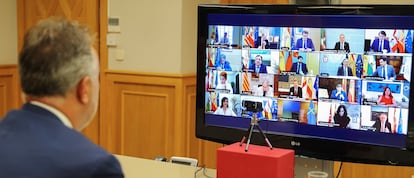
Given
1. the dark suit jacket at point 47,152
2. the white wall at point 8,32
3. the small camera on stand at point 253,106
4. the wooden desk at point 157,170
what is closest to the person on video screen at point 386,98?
the small camera on stand at point 253,106

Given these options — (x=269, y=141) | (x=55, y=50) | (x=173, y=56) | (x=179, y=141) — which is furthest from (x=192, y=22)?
(x=55, y=50)

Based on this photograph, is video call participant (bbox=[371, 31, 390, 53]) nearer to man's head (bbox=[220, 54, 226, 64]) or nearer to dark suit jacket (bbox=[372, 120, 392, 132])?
dark suit jacket (bbox=[372, 120, 392, 132])

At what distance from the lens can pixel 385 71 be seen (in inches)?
84.1

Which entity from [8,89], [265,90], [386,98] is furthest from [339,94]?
[8,89]

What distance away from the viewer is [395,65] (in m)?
2.12

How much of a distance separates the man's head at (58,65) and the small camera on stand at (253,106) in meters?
1.11

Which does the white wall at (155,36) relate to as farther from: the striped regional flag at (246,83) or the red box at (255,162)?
the red box at (255,162)

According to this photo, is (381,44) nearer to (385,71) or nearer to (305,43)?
(385,71)

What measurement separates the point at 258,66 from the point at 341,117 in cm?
36

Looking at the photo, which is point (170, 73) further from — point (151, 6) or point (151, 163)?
point (151, 163)

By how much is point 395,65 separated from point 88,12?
3.23 metres

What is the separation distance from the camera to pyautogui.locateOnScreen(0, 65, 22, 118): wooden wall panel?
5160mm

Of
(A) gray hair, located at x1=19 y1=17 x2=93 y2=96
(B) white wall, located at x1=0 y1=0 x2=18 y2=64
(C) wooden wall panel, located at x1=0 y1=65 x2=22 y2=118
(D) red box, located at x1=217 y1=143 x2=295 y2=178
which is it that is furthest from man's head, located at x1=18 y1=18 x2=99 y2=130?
(B) white wall, located at x1=0 y1=0 x2=18 y2=64

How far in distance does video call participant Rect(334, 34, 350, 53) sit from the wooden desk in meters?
0.73
